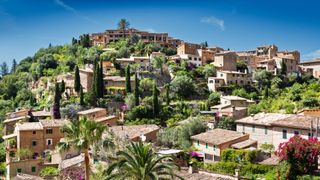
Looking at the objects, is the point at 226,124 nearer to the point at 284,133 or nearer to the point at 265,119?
the point at 265,119

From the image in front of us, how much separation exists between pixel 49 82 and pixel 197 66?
34.0 meters

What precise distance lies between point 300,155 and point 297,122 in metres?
9.68

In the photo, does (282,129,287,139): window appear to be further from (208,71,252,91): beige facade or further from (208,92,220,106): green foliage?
(208,71,252,91): beige facade

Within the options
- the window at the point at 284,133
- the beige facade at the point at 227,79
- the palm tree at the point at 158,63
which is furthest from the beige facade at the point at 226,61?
the window at the point at 284,133

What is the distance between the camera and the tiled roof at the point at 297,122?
35.8 meters

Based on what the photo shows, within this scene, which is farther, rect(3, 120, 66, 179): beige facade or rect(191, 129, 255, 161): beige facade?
rect(3, 120, 66, 179): beige facade

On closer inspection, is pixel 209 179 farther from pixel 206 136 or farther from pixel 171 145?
pixel 171 145

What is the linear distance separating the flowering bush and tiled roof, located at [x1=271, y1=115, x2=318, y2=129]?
24.3ft

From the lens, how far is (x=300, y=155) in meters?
27.8

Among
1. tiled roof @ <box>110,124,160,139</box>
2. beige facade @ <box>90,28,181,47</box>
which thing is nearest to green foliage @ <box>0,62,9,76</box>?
beige facade @ <box>90,28,181,47</box>

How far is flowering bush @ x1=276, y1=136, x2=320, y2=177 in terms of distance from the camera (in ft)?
91.2

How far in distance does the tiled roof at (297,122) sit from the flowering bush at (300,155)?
7403mm

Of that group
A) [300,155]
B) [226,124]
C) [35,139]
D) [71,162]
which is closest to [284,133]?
[300,155]

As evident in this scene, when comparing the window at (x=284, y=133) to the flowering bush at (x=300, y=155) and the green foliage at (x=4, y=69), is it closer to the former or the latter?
the flowering bush at (x=300, y=155)
